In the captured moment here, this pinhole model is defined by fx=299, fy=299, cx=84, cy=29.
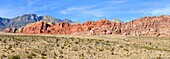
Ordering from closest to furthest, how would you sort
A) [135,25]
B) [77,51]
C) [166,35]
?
[77,51] < [166,35] < [135,25]

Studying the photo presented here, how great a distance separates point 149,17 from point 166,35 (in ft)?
117

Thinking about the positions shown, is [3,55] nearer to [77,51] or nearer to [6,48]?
[6,48]

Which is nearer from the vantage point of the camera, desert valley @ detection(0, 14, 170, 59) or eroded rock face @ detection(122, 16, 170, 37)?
desert valley @ detection(0, 14, 170, 59)

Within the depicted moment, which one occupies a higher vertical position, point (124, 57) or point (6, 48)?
point (6, 48)

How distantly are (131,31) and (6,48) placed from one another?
5306 inches

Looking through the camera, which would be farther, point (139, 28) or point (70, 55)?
point (139, 28)

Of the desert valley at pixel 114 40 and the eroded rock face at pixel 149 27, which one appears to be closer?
the desert valley at pixel 114 40

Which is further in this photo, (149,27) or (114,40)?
(149,27)

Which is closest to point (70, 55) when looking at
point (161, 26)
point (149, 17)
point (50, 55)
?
point (50, 55)

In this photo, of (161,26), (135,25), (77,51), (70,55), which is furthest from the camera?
(135,25)

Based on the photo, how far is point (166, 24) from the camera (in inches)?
6663

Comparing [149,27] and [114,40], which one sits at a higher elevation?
[149,27]

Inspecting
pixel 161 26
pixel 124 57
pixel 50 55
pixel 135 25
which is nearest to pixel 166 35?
pixel 161 26

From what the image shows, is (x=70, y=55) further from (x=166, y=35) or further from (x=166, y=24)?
(x=166, y=24)
